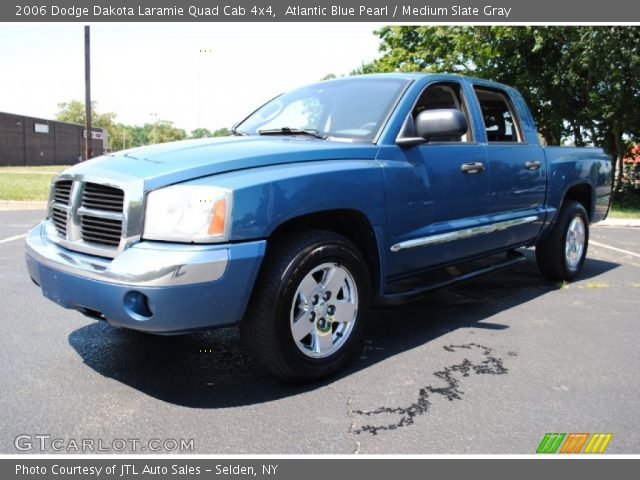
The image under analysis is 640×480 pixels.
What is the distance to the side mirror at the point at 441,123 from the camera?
11.9ft

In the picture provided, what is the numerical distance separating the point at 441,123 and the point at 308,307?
1.50 meters

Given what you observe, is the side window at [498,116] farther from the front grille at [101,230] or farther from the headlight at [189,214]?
the front grille at [101,230]

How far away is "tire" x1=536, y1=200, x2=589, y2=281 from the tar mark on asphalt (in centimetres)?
229

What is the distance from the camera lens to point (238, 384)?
10.5ft

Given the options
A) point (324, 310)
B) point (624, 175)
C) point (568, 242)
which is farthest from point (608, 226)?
point (324, 310)

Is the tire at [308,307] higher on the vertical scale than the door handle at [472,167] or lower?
lower

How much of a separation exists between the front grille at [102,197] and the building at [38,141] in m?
48.8

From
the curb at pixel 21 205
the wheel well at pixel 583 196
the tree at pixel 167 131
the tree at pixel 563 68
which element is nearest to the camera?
the wheel well at pixel 583 196

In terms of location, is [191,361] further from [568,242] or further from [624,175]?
[624,175]

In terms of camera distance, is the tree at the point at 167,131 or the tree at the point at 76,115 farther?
the tree at the point at 167,131

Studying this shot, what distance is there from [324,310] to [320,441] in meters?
0.81

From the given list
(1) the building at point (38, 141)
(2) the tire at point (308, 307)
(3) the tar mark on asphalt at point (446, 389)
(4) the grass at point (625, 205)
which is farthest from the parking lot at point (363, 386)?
(1) the building at point (38, 141)

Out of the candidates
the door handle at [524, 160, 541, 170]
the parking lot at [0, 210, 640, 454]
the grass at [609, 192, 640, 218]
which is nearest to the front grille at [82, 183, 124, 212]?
the parking lot at [0, 210, 640, 454]

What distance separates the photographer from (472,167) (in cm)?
419
